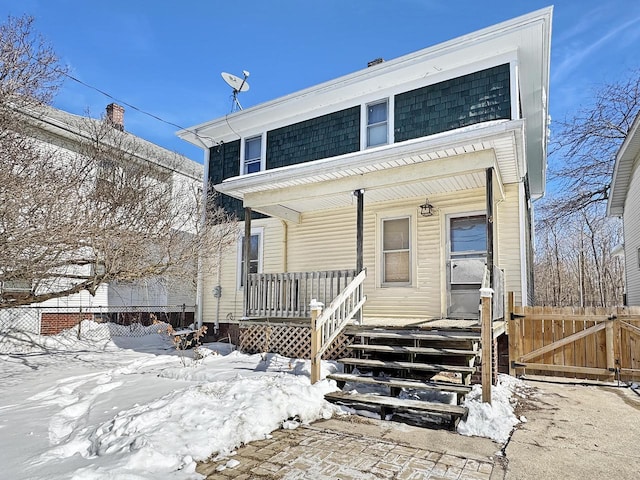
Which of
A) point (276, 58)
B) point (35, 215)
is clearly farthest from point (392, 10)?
point (35, 215)

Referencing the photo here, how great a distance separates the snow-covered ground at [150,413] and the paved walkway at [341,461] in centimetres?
23

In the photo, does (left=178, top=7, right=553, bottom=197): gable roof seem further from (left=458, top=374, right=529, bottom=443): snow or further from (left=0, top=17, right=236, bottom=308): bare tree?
(left=458, top=374, right=529, bottom=443): snow

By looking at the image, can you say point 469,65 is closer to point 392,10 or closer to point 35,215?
point 392,10

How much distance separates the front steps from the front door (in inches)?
74.7

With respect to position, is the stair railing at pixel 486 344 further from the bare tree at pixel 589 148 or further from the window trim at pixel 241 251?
the bare tree at pixel 589 148

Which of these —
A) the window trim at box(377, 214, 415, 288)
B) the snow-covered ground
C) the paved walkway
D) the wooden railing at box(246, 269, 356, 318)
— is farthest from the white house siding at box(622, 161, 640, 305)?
the paved walkway

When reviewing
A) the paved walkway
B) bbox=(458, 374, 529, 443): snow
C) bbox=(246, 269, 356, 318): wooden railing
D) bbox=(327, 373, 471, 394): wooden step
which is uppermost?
bbox=(246, 269, 356, 318): wooden railing

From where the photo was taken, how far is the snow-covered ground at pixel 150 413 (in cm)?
358

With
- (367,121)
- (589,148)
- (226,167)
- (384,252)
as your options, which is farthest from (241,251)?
(589,148)

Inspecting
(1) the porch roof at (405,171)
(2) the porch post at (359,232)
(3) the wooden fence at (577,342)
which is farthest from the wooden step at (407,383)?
(1) the porch roof at (405,171)

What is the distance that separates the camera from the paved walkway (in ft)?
11.3

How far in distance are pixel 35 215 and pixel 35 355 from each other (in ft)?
16.8

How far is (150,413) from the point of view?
4355mm

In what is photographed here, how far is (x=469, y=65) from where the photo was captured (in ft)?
30.2
